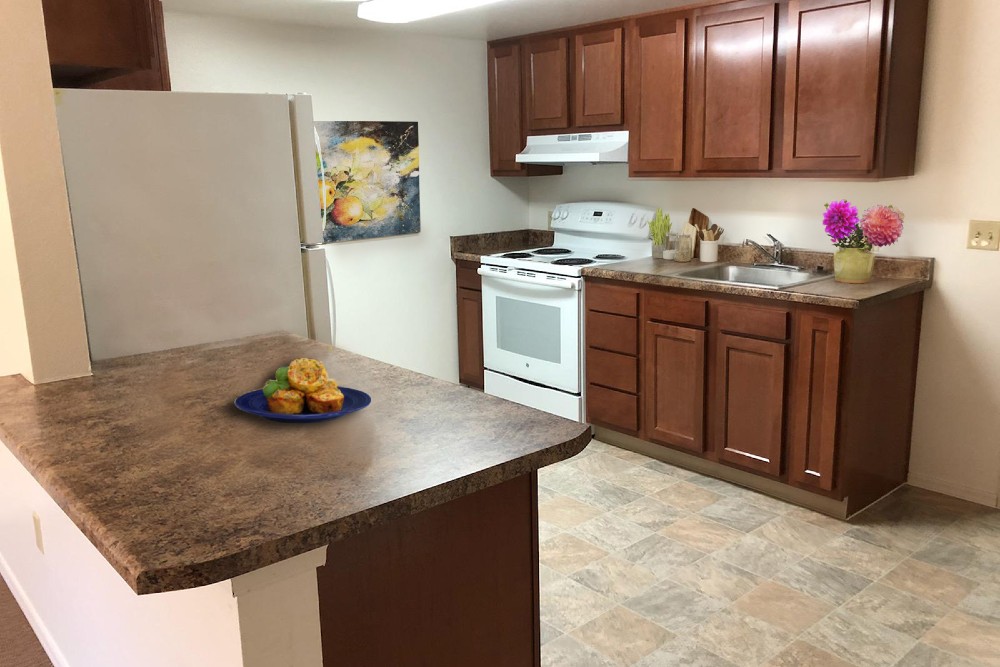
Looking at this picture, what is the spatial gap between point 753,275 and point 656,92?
3.25ft

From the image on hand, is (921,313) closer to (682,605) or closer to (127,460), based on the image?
(682,605)

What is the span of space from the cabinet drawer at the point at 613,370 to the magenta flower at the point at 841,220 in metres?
1.06

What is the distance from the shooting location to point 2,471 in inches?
104

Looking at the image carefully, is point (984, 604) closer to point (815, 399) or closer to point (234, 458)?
point (815, 399)

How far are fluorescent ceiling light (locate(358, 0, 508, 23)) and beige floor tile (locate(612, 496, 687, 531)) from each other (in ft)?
7.02

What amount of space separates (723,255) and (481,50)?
1912mm

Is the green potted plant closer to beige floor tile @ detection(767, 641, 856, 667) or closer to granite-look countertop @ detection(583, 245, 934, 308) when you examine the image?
granite-look countertop @ detection(583, 245, 934, 308)

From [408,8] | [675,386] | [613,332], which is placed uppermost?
[408,8]

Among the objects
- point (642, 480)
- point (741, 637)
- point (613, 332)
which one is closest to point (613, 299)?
point (613, 332)

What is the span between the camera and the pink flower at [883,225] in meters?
3.13

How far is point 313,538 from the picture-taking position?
3.90ft

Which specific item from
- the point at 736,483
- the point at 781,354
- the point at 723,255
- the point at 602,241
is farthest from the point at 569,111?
the point at 736,483

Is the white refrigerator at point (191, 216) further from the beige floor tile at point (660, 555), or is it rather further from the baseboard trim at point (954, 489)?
the baseboard trim at point (954, 489)

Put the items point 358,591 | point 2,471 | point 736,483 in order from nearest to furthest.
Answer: point 358,591, point 2,471, point 736,483
